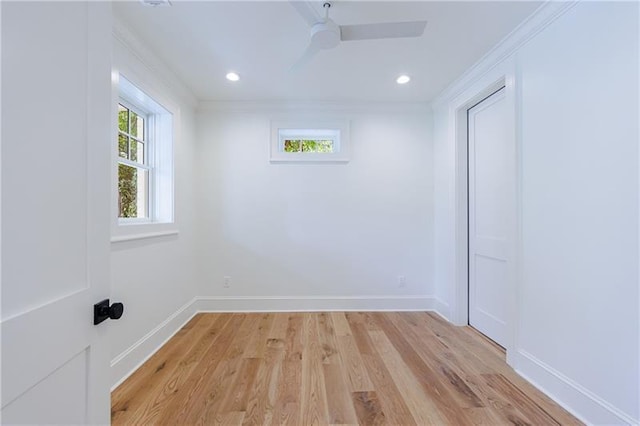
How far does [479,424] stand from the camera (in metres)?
1.59

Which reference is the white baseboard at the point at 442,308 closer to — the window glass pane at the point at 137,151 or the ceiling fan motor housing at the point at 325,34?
the ceiling fan motor housing at the point at 325,34

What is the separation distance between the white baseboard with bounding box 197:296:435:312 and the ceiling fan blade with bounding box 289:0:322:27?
8.98 feet

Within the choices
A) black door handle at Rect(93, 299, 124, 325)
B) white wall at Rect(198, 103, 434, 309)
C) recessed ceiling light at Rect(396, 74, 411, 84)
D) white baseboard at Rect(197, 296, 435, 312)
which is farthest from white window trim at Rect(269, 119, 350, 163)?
black door handle at Rect(93, 299, 124, 325)

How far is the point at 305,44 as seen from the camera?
7.26 feet

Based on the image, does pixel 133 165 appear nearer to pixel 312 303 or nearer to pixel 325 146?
pixel 325 146

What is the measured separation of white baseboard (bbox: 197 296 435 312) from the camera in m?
3.37

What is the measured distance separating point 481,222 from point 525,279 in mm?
842

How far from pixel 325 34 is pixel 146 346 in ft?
8.66

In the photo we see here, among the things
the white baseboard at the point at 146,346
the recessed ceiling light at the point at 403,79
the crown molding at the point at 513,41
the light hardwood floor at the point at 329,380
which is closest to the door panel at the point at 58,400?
the light hardwood floor at the point at 329,380

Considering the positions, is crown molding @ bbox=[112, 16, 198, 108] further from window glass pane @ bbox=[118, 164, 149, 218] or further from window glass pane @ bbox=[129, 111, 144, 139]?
window glass pane @ bbox=[118, 164, 149, 218]

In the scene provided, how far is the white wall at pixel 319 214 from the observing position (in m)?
3.38

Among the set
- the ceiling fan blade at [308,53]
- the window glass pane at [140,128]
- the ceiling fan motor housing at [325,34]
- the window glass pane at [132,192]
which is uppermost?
the ceiling fan motor housing at [325,34]

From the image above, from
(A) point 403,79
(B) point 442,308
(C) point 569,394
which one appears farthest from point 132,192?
(C) point 569,394

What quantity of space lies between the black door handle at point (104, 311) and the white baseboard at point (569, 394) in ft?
7.52
